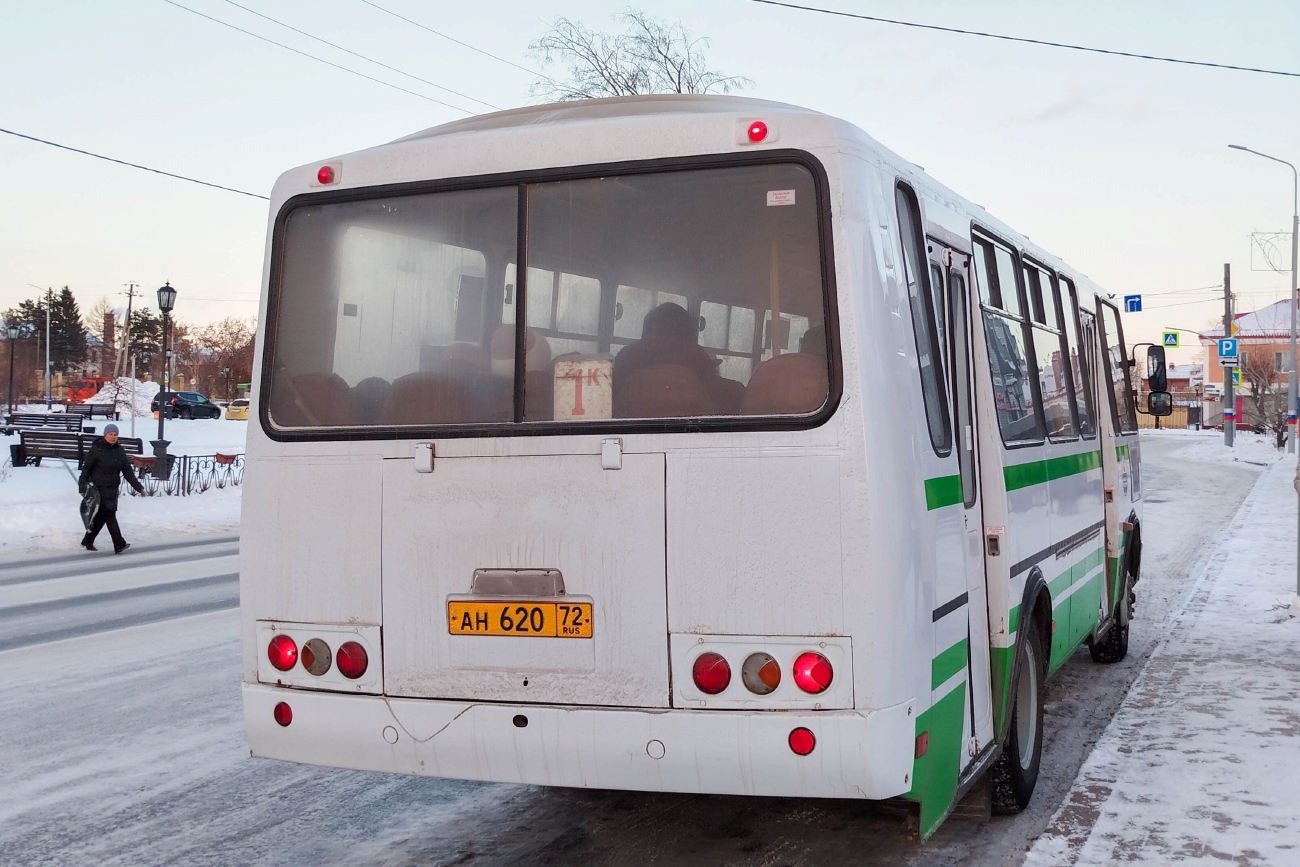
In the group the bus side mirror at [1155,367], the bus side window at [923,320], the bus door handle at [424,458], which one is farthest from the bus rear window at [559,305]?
the bus side mirror at [1155,367]

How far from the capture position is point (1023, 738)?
234 inches

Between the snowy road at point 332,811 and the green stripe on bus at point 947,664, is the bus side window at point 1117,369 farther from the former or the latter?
the green stripe on bus at point 947,664

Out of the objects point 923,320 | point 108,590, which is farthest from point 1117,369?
point 108,590

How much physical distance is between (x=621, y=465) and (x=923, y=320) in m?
1.26

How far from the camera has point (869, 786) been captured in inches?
160

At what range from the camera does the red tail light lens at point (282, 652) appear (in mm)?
4746

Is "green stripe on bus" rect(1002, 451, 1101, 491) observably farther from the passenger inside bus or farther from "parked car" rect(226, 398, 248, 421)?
"parked car" rect(226, 398, 248, 421)

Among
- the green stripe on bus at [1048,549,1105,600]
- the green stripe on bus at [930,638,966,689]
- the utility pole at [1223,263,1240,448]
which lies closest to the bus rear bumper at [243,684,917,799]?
the green stripe on bus at [930,638,966,689]

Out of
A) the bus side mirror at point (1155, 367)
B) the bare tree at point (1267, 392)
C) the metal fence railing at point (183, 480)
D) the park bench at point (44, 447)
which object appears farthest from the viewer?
the bare tree at point (1267, 392)

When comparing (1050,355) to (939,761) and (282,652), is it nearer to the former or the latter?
(939,761)

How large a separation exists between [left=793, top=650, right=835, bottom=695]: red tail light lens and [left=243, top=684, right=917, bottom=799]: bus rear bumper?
0.08 m

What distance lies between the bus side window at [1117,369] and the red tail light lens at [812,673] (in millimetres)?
5745

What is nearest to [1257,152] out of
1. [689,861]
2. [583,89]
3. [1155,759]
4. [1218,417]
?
[583,89]

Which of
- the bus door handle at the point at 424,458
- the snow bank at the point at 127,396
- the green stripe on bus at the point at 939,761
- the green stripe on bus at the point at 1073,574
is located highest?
the snow bank at the point at 127,396
